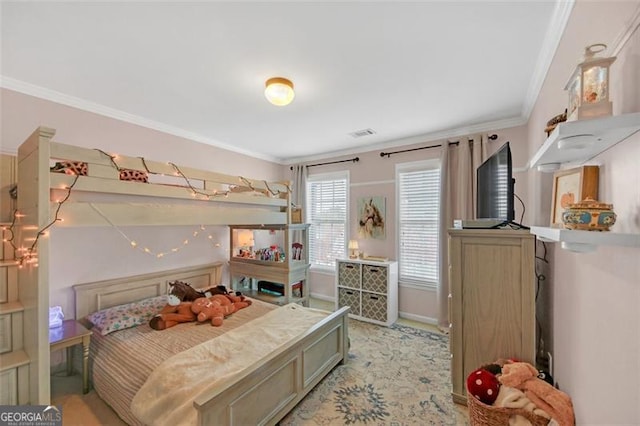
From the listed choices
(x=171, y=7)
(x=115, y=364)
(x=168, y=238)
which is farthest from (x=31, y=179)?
(x=168, y=238)

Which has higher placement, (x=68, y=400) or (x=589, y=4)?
(x=589, y=4)

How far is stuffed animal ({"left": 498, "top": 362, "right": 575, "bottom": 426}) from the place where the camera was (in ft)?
4.45

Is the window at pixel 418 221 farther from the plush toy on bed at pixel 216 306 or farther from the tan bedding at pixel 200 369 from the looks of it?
the plush toy on bed at pixel 216 306

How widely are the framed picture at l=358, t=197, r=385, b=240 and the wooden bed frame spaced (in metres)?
1.77

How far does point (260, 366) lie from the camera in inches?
69.8

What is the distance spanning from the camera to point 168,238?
3.39 metres

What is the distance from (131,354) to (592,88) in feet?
10.2

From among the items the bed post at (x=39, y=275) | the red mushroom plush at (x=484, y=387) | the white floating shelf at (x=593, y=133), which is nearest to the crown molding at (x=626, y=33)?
the white floating shelf at (x=593, y=133)

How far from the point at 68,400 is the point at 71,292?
957 millimetres

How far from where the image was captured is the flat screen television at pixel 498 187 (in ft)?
6.33

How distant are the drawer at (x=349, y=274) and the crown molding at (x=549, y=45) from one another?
9.37ft

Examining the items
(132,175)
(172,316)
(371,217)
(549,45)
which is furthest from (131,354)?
(549,45)

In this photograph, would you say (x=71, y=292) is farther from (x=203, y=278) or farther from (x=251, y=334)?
(x=251, y=334)

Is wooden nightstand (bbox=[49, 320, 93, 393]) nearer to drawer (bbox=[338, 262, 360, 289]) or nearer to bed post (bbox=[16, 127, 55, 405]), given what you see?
bed post (bbox=[16, 127, 55, 405])
